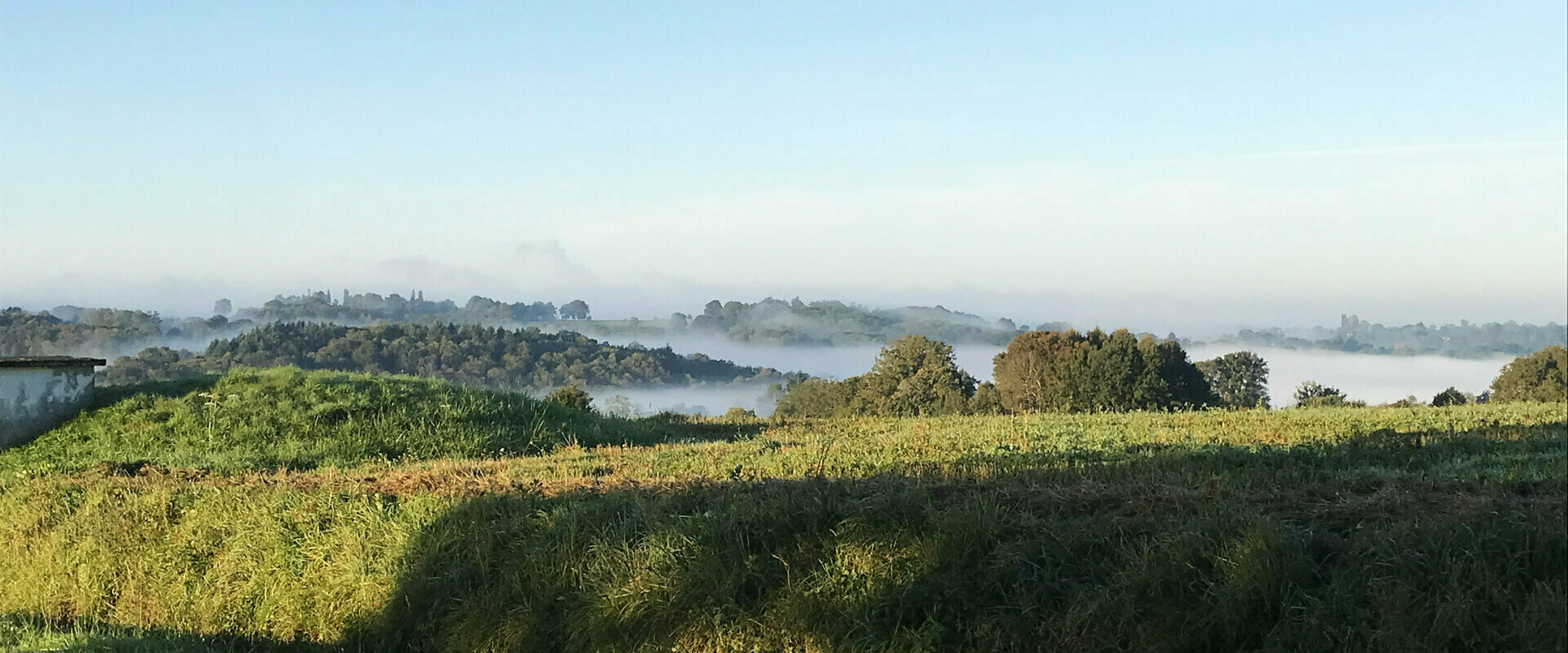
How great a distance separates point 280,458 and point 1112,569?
14.1m

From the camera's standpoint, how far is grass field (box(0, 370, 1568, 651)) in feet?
20.4

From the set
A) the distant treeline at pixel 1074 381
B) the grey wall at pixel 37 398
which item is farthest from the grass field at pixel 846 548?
the distant treeline at pixel 1074 381

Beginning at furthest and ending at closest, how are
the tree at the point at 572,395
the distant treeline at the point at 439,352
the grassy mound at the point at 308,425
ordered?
the distant treeline at the point at 439,352 < the tree at the point at 572,395 < the grassy mound at the point at 308,425

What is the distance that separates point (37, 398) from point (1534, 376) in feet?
108

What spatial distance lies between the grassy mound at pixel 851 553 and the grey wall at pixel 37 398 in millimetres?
7760

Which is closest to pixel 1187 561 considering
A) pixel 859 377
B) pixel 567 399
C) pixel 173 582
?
pixel 173 582

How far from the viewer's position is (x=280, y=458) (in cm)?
1706

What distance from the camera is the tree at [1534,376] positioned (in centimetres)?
2617

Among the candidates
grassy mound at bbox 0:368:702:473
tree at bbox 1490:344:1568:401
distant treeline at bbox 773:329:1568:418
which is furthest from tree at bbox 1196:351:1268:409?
grassy mound at bbox 0:368:702:473

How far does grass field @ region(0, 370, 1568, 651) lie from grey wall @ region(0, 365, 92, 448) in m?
5.56

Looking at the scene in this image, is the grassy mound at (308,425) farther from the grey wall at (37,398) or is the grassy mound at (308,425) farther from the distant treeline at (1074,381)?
the distant treeline at (1074,381)

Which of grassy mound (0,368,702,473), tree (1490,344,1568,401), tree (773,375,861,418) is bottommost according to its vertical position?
tree (773,375,861,418)

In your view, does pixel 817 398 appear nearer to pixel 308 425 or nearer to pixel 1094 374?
pixel 1094 374

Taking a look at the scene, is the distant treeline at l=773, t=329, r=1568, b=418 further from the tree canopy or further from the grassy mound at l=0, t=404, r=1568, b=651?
the grassy mound at l=0, t=404, r=1568, b=651
